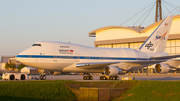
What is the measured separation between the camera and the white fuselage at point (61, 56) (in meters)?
33.7

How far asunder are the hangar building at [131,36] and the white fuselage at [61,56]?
1469 inches

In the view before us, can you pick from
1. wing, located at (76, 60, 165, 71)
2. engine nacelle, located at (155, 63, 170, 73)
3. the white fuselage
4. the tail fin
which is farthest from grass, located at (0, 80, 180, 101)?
the tail fin

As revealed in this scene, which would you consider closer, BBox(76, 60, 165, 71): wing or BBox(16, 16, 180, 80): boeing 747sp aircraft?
BBox(16, 16, 180, 80): boeing 747sp aircraft

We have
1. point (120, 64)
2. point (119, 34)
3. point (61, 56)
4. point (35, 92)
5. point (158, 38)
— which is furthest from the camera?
point (119, 34)

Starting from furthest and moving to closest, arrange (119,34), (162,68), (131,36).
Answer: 1. (119,34)
2. (131,36)
3. (162,68)

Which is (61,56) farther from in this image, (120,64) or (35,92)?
(35,92)

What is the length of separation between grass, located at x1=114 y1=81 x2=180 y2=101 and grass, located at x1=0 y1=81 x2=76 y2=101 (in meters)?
5.53

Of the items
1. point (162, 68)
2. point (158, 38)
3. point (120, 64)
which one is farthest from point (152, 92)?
point (158, 38)

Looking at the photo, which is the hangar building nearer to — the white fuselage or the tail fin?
the tail fin

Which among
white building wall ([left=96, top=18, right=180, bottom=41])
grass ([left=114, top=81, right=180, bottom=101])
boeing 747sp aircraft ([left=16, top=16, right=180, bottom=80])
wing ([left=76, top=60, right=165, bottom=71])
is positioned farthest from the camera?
white building wall ([left=96, top=18, right=180, bottom=41])

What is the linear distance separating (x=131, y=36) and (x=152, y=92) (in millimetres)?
60163

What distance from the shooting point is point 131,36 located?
8294cm

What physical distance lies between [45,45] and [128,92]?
14.8 meters

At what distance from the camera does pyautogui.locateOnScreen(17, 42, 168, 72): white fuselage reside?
33.7m
